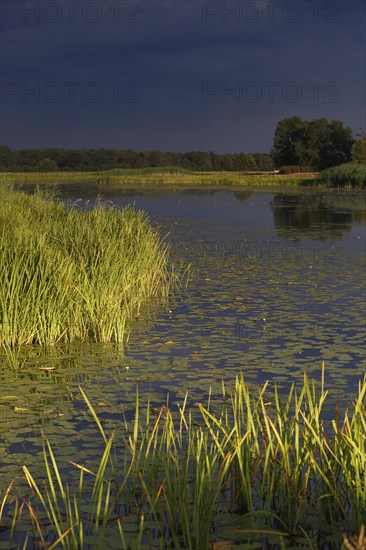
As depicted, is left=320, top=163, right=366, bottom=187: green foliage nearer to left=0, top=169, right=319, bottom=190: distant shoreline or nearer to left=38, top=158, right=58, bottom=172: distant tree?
left=0, top=169, right=319, bottom=190: distant shoreline

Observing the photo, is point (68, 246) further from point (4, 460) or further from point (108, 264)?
point (4, 460)

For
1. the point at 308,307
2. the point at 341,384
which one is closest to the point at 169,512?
the point at 341,384

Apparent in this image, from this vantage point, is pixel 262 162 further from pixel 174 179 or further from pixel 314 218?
pixel 314 218

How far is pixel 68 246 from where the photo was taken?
10.4 metres

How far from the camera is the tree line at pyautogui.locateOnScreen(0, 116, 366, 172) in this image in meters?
73.8

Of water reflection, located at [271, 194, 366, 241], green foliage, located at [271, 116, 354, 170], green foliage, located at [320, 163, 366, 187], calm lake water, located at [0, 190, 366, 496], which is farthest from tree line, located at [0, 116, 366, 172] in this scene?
calm lake water, located at [0, 190, 366, 496]

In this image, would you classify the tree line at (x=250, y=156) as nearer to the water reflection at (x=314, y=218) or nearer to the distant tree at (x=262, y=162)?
the distant tree at (x=262, y=162)

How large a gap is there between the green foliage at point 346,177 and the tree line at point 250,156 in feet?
35.8

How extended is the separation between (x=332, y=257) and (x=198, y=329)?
729 cm

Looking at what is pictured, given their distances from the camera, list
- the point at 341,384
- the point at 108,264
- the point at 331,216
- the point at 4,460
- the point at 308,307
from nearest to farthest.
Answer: the point at 4,460 < the point at 341,384 < the point at 108,264 < the point at 308,307 < the point at 331,216

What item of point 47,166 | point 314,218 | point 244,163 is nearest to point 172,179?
point 47,166

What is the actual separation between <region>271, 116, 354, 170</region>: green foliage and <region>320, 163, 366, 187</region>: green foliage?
21.5 metres

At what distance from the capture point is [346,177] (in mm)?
49031

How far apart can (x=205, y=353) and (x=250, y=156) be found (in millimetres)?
102377
